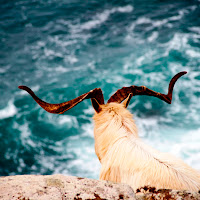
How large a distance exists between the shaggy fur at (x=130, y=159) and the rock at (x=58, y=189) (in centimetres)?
154

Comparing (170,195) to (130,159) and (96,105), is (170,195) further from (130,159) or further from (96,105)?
(96,105)

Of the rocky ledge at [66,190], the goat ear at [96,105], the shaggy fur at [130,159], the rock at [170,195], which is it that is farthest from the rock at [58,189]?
the goat ear at [96,105]

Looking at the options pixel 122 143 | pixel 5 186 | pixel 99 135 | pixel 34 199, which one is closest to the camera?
pixel 34 199

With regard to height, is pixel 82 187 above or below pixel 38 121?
above

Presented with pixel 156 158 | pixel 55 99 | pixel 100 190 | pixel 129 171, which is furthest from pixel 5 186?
pixel 55 99

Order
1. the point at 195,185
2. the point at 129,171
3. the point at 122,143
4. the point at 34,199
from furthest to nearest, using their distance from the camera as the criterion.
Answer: the point at 122,143, the point at 129,171, the point at 195,185, the point at 34,199

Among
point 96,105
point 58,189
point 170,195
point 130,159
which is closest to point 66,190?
point 58,189

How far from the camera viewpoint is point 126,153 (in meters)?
3.69

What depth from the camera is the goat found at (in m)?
3.35

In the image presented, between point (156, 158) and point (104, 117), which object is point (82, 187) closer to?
point (156, 158)

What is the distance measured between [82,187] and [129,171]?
1.76 metres

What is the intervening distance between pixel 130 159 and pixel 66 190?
188 centimetres

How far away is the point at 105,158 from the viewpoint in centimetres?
393

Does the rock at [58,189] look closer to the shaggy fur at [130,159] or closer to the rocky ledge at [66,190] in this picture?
the rocky ledge at [66,190]
